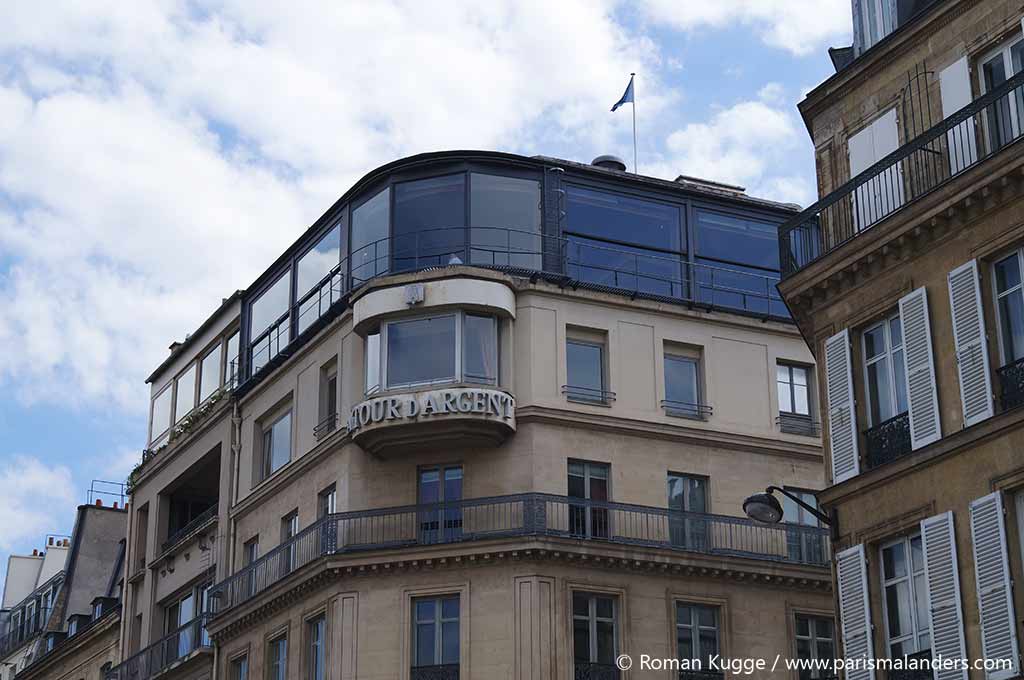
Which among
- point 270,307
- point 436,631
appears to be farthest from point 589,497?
point 270,307

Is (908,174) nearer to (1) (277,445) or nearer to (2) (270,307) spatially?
(1) (277,445)

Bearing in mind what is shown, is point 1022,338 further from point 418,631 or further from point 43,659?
point 43,659

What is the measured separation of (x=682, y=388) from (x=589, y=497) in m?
3.88

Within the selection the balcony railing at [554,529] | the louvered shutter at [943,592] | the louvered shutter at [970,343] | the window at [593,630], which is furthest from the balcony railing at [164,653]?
the louvered shutter at [970,343]

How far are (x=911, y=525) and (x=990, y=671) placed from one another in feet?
9.03

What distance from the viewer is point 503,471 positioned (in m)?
41.2

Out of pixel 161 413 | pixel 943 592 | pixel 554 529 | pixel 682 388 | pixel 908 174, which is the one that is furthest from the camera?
pixel 161 413

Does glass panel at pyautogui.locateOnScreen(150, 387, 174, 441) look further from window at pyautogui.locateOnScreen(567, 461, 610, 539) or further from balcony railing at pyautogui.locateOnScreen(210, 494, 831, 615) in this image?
window at pyautogui.locateOnScreen(567, 461, 610, 539)

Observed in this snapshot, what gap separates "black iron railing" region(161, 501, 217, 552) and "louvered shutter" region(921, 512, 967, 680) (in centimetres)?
2719

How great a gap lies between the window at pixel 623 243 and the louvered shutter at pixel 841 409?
15.7m

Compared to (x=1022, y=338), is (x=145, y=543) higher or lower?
higher

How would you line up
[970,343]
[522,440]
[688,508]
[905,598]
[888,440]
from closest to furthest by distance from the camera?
[970,343] < [905,598] < [888,440] < [522,440] < [688,508]

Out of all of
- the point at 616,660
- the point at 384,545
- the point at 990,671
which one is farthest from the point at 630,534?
the point at 990,671

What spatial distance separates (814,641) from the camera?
41.8 meters
